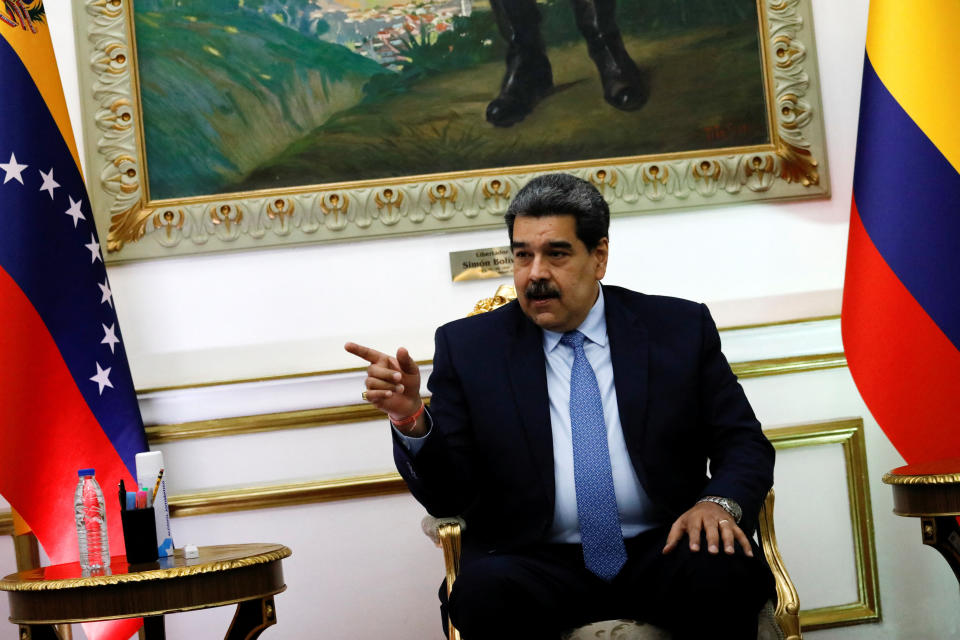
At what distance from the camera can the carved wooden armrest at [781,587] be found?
244 centimetres

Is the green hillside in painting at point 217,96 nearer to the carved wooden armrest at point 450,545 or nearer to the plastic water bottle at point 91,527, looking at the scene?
the plastic water bottle at point 91,527

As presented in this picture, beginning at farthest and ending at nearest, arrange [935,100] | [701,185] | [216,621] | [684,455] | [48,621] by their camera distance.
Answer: [701,185] < [216,621] < [935,100] < [684,455] < [48,621]

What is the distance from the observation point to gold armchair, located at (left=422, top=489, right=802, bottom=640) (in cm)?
225

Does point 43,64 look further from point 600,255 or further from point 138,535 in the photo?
point 600,255

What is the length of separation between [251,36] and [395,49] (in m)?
Result: 0.53

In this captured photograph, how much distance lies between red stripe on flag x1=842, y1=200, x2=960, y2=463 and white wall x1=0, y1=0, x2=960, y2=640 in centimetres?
49

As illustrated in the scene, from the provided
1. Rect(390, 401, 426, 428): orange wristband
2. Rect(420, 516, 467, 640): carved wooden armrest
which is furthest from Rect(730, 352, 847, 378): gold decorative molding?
Rect(390, 401, 426, 428): orange wristband

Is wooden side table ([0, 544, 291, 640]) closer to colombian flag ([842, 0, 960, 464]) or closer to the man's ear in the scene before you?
the man's ear

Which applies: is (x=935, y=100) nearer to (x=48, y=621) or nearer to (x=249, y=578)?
(x=249, y=578)

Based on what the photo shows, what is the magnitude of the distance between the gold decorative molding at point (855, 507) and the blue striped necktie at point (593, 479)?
1358 millimetres

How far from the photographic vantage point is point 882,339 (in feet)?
10.7

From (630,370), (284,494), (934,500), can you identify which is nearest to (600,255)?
(630,370)

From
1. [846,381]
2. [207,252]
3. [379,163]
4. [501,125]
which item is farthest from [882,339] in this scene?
[207,252]

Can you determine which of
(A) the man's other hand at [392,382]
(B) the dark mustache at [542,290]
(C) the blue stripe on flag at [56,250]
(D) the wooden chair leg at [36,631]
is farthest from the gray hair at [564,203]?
(D) the wooden chair leg at [36,631]
